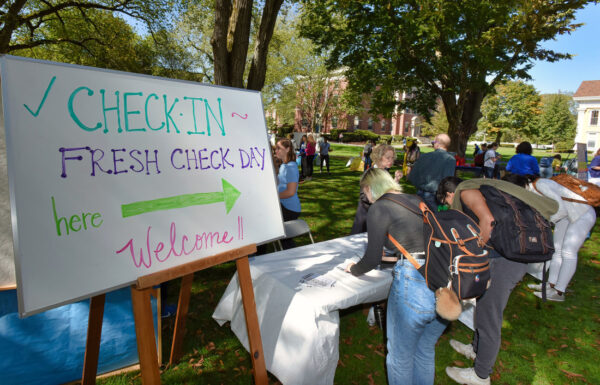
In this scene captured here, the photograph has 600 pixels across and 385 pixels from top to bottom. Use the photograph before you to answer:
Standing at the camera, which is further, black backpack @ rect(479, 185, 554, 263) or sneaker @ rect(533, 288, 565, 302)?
sneaker @ rect(533, 288, 565, 302)

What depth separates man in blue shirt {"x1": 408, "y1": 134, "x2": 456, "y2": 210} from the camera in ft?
16.3

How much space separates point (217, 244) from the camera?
81.2 inches

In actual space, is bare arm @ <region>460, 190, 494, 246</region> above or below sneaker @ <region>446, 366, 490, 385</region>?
above

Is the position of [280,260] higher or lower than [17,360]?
higher

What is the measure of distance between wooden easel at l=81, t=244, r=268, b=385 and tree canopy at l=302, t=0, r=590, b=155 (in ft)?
29.9

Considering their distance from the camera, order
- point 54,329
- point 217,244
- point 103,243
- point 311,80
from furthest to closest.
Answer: point 311,80 → point 54,329 → point 217,244 → point 103,243

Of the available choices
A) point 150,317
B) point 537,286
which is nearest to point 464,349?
point 537,286

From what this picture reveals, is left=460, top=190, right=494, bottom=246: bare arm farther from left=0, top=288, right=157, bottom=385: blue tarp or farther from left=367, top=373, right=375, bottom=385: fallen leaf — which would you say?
left=0, top=288, right=157, bottom=385: blue tarp

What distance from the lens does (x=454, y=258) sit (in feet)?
6.48

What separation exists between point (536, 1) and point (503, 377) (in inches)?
502

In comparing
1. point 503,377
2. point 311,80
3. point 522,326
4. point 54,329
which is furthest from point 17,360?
point 311,80

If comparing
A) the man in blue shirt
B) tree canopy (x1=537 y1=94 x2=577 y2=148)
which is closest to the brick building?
tree canopy (x1=537 y1=94 x2=577 y2=148)

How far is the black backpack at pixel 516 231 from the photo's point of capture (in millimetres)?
2275

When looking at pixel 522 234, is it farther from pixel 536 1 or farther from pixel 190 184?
pixel 536 1
